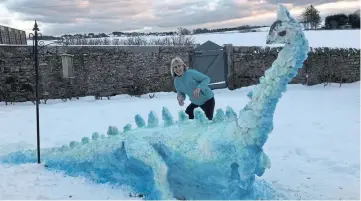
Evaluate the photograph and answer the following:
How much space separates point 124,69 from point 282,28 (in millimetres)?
10769

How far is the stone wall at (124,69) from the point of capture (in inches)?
504

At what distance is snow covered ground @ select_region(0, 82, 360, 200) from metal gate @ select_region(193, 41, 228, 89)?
2.29ft

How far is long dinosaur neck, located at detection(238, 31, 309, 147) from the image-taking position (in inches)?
143

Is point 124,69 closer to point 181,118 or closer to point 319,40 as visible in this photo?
point 181,118

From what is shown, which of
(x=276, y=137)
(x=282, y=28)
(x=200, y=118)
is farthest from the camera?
(x=276, y=137)

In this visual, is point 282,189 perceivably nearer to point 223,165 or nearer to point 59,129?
point 223,165

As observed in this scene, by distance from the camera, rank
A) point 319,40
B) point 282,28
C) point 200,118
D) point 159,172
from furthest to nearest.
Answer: point 319,40 < point 200,118 < point 159,172 < point 282,28

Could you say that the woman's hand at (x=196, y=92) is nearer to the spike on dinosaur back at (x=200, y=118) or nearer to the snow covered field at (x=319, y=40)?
the spike on dinosaur back at (x=200, y=118)

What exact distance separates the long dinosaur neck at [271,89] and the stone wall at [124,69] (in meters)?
10.3

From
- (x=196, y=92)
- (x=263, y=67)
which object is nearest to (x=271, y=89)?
(x=196, y=92)

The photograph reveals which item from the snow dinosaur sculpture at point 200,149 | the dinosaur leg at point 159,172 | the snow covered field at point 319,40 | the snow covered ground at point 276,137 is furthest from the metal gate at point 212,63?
the dinosaur leg at point 159,172

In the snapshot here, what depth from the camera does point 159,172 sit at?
13.9 feet

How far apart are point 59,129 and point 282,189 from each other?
5163 mm

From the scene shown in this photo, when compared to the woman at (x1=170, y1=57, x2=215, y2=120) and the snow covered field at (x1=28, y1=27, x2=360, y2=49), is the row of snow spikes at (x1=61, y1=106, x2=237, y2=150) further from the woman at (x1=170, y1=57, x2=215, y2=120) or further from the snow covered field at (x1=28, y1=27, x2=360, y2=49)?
the snow covered field at (x1=28, y1=27, x2=360, y2=49)
